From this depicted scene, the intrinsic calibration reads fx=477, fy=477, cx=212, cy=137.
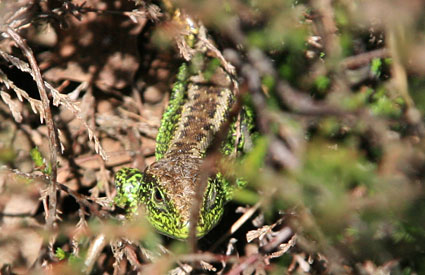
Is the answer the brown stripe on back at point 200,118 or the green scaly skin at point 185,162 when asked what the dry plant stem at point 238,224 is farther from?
the brown stripe on back at point 200,118

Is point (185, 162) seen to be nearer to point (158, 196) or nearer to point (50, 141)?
point (158, 196)

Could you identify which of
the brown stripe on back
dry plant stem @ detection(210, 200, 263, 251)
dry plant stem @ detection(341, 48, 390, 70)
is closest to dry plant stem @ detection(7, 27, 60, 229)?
the brown stripe on back

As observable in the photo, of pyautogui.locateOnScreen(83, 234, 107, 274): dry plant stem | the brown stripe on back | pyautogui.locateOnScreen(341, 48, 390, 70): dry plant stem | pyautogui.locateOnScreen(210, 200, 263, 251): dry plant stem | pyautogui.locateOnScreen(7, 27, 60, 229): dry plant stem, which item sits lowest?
pyautogui.locateOnScreen(83, 234, 107, 274): dry plant stem

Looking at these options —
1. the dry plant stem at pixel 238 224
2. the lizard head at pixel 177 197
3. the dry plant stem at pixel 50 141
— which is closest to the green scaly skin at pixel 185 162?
the lizard head at pixel 177 197

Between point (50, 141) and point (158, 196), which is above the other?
point (50, 141)

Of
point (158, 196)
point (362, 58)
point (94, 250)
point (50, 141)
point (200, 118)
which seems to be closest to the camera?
point (50, 141)

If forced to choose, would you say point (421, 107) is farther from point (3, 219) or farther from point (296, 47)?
point (3, 219)

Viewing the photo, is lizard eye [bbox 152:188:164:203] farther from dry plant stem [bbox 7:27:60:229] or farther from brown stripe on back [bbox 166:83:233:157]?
dry plant stem [bbox 7:27:60:229]

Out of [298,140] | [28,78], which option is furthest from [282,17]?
[28,78]

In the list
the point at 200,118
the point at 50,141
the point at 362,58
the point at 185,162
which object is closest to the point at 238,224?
the point at 185,162
